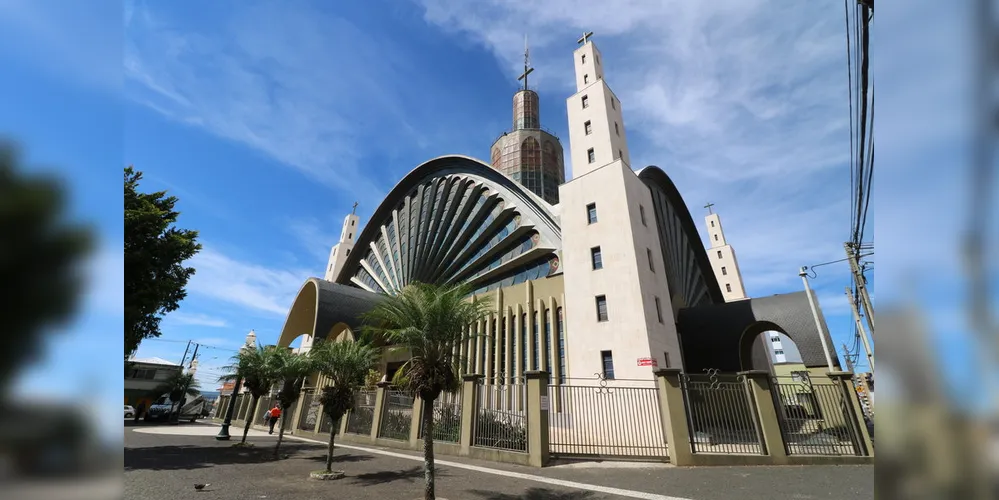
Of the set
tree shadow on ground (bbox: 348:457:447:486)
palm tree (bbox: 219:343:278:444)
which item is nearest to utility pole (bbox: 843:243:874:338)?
tree shadow on ground (bbox: 348:457:447:486)

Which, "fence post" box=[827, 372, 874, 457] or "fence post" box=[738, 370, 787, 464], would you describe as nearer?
"fence post" box=[738, 370, 787, 464]

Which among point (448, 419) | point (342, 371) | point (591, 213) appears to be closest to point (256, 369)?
point (342, 371)

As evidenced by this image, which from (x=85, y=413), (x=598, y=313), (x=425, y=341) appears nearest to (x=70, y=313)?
(x=85, y=413)

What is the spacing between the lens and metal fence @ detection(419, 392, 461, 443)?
1563cm

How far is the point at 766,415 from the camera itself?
40.4 ft

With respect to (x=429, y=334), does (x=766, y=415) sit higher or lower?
lower

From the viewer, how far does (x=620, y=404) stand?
1495 cm

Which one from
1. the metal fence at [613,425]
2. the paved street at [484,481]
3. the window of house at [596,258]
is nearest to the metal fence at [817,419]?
the paved street at [484,481]

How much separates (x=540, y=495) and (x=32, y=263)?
393 inches

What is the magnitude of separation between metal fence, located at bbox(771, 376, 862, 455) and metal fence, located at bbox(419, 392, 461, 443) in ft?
33.7

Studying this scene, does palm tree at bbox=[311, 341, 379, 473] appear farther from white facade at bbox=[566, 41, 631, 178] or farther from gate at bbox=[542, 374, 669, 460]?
white facade at bbox=[566, 41, 631, 178]

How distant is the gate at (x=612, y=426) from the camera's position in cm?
1365

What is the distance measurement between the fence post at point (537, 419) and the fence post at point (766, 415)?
239 inches

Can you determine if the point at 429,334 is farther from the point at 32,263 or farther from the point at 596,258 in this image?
the point at 596,258
